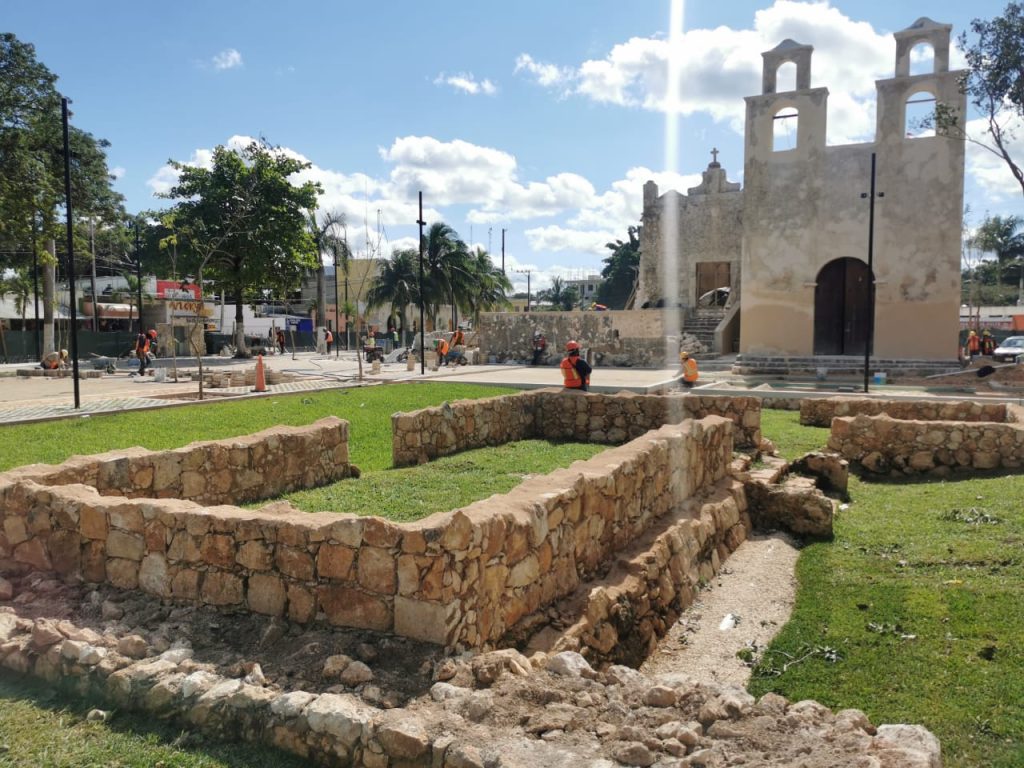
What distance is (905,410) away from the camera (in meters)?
12.4

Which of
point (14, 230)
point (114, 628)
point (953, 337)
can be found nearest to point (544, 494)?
point (114, 628)

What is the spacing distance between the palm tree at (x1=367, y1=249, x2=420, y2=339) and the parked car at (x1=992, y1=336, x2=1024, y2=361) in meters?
28.5

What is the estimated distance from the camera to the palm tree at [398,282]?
43938 mm

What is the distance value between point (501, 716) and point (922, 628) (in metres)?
3.29

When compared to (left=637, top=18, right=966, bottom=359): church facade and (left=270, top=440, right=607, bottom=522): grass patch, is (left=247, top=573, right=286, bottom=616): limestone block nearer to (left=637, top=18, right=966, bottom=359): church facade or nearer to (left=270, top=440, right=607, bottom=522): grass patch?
(left=270, top=440, right=607, bottom=522): grass patch

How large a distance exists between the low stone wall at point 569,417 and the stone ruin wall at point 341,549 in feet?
14.4

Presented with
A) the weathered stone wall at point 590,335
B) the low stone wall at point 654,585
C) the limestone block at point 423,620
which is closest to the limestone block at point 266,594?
the limestone block at point 423,620

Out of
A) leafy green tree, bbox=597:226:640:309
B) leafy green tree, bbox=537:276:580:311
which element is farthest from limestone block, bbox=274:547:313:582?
leafy green tree, bbox=537:276:580:311

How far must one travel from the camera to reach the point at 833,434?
10.7m

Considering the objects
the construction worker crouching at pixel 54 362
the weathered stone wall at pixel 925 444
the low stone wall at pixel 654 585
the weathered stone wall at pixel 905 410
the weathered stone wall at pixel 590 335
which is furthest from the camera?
the weathered stone wall at pixel 590 335

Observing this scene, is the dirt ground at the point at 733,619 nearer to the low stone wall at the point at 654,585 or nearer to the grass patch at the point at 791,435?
the low stone wall at the point at 654,585

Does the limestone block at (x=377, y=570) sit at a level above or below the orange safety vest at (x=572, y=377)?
below

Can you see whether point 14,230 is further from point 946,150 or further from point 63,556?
point 946,150

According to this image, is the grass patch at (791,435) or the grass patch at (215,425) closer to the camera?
the grass patch at (215,425)
